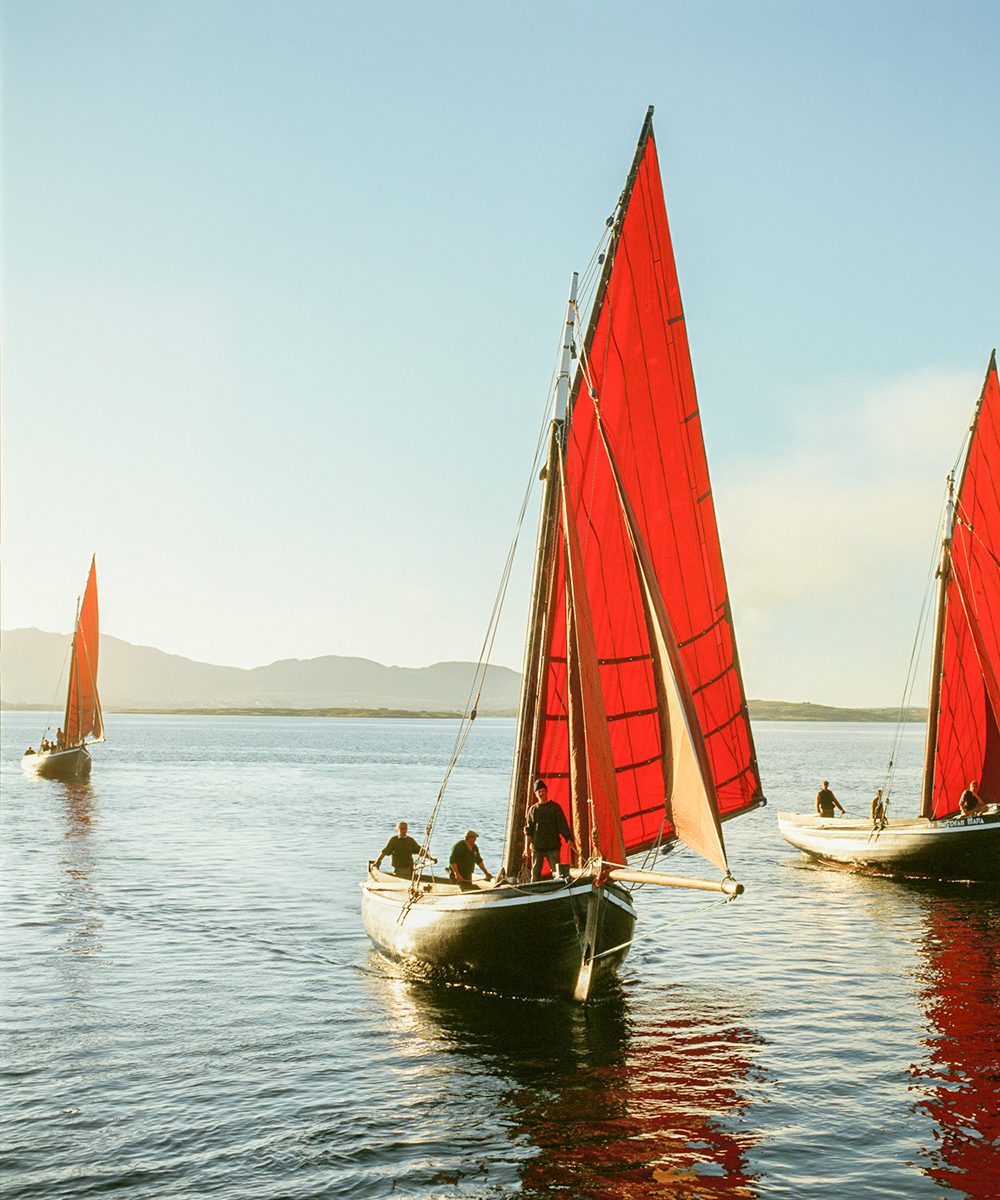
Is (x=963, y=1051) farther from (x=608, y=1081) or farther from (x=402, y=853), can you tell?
(x=402, y=853)

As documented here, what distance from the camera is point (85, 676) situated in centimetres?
7756

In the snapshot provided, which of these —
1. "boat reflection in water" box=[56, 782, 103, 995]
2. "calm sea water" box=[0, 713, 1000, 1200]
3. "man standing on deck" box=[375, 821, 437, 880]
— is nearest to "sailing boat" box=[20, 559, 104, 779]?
"boat reflection in water" box=[56, 782, 103, 995]

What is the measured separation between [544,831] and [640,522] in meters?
6.37

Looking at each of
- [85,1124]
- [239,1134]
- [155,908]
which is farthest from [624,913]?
[155,908]

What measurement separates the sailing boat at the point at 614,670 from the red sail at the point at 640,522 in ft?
0.13

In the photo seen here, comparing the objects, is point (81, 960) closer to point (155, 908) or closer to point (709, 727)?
point (155, 908)

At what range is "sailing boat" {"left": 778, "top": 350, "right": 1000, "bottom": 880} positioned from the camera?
35438mm

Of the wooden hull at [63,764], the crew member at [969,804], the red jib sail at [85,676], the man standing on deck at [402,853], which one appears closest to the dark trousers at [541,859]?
the man standing on deck at [402,853]

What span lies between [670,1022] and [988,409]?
24569 mm

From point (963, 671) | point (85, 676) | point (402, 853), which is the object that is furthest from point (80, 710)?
point (963, 671)

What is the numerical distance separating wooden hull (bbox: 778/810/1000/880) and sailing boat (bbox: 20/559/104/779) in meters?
53.6

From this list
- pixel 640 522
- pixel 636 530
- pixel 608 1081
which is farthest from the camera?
pixel 640 522

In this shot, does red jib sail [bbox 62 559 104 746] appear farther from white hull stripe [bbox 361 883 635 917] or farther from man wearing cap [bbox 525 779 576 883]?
man wearing cap [bbox 525 779 576 883]

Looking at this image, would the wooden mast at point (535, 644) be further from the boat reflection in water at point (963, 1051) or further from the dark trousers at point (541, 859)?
the boat reflection in water at point (963, 1051)
